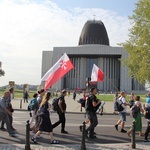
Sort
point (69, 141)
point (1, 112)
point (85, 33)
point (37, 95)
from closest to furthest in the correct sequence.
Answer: point (69, 141)
point (1, 112)
point (37, 95)
point (85, 33)

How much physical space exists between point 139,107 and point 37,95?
3931 mm

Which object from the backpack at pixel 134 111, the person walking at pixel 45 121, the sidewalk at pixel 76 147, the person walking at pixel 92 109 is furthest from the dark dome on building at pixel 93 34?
the sidewalk at pixel 76 147

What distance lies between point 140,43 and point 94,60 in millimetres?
82662

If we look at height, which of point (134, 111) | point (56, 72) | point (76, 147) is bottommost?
point (76, 147)

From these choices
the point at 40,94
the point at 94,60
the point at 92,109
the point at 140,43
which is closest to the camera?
the point at 92,109

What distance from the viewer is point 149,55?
26.1 metres

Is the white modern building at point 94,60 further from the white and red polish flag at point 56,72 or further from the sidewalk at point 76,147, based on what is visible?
the sidewalk at point 76,147

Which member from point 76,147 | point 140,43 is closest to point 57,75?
point 76,147

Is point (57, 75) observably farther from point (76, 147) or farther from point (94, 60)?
point (94, 60)

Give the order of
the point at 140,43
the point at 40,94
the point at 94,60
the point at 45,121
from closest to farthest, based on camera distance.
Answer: the point at 45,121, the point at 40,94, the point at 140,43, the point at 94,60

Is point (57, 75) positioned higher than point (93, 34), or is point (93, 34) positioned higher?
point (93, 34)

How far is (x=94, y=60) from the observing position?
358 feet

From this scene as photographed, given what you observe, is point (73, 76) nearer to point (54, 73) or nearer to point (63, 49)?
point (63, 49)

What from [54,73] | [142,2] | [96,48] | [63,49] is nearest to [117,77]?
[96,48]
